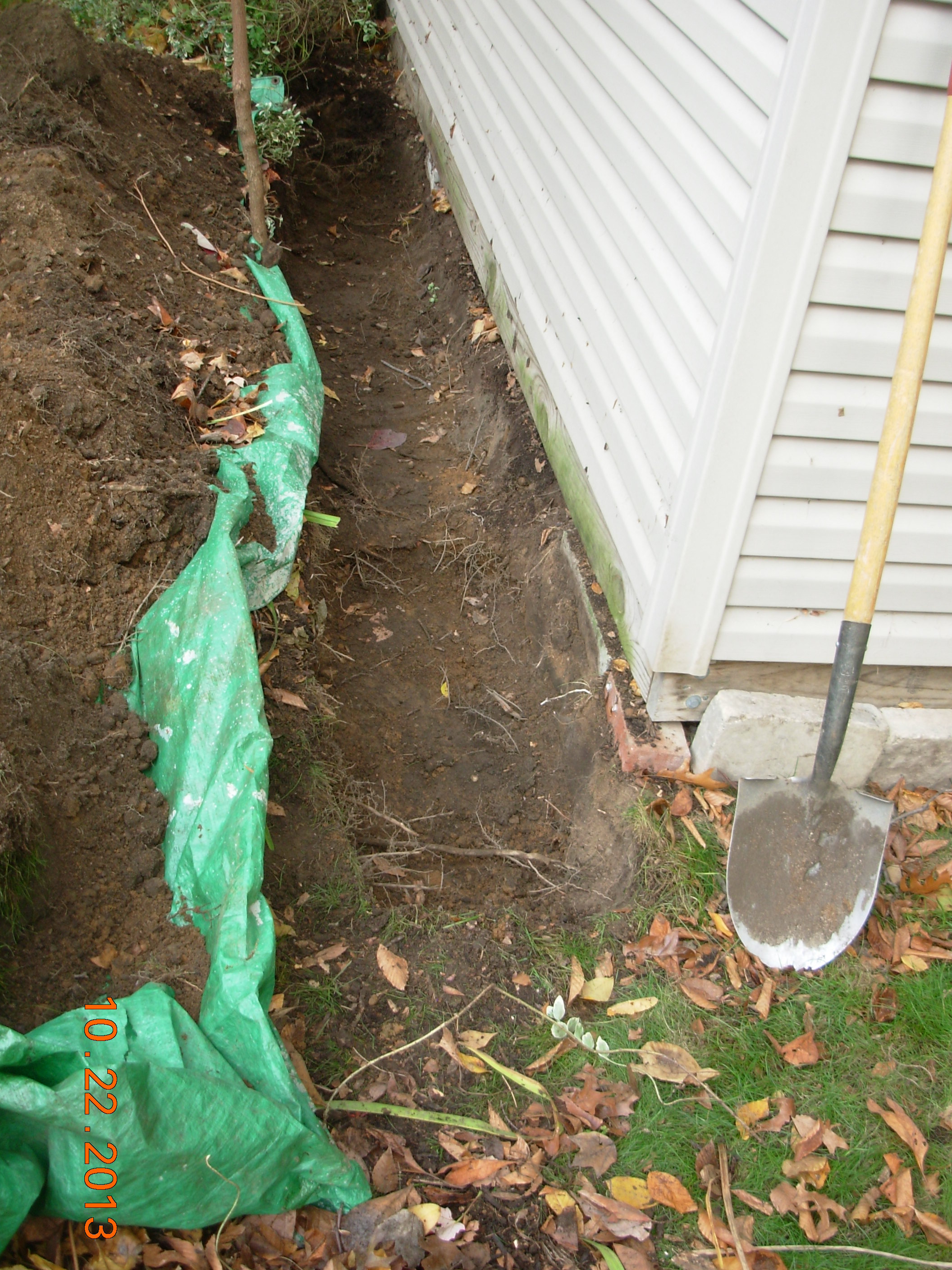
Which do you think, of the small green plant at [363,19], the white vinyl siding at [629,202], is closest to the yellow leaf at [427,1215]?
the white vinyl siding at [629,202]

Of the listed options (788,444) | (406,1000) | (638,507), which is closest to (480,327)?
(638,507)

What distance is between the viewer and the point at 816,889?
2600 millimetres

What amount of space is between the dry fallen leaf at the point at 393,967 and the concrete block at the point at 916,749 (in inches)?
68.3

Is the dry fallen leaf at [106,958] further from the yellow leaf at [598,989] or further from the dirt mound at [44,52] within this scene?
the dirt mound at [44,52]

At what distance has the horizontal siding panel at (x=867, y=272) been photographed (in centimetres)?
221

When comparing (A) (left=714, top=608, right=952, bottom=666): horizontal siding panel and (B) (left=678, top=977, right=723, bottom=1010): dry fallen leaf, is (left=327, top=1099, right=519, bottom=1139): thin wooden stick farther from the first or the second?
(A) (left=714, top=608, right=952, bottom=666): horizontal siding panel

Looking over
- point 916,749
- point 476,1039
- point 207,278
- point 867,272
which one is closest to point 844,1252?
point 476,1039

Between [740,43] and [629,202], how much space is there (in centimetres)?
Answer: 78

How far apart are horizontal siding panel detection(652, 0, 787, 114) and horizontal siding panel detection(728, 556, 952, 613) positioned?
1.24m

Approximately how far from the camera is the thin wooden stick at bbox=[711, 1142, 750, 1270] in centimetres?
202

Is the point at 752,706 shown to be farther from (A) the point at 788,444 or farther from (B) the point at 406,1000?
(B) the point at 406,1000

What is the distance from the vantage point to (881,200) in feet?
7.07

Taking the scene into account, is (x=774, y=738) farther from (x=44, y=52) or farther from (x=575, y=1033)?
(x=44, y=52)

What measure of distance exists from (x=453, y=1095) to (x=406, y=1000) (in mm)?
285
